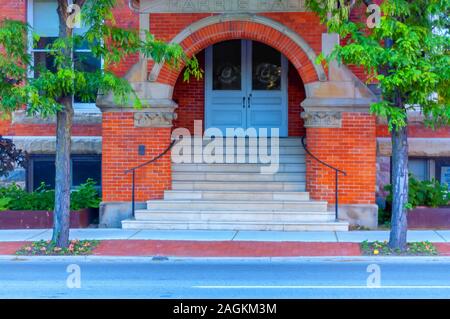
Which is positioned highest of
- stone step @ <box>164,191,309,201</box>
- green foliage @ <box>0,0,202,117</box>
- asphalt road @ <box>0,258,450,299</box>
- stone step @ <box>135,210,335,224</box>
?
green foliage @ <box>0,0,202,117</box>

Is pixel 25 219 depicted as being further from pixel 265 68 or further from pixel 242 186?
pixel 265 68

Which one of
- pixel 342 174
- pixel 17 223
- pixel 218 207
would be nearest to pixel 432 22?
pixel 342 174

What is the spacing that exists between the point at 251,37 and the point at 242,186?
3216 millimetres

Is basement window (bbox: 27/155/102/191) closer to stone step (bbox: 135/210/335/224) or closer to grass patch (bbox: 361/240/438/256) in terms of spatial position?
stone step (bbox: 135/210/335/224)

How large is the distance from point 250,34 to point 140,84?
8.44 feet

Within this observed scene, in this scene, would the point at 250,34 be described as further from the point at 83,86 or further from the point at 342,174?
the point at 83,86

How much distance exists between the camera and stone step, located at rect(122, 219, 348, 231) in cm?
1338

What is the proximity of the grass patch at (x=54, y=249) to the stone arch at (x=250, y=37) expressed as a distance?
4.19 metres

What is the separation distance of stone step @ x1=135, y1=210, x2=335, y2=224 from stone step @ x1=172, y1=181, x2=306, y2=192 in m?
0.97

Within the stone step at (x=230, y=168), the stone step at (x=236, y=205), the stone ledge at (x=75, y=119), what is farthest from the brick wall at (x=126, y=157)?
the stone ledge at (x=75, y=119)

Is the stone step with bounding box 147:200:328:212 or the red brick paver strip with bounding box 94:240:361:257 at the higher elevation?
the stone step with bounding box 147:200:328:212

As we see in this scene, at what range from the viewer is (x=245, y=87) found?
1695 cm

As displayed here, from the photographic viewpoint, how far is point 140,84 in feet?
46.7

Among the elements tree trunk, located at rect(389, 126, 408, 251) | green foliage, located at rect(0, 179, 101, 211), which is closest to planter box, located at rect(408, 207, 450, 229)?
tree trunk, located at rect(389, 126, 408, 251)
